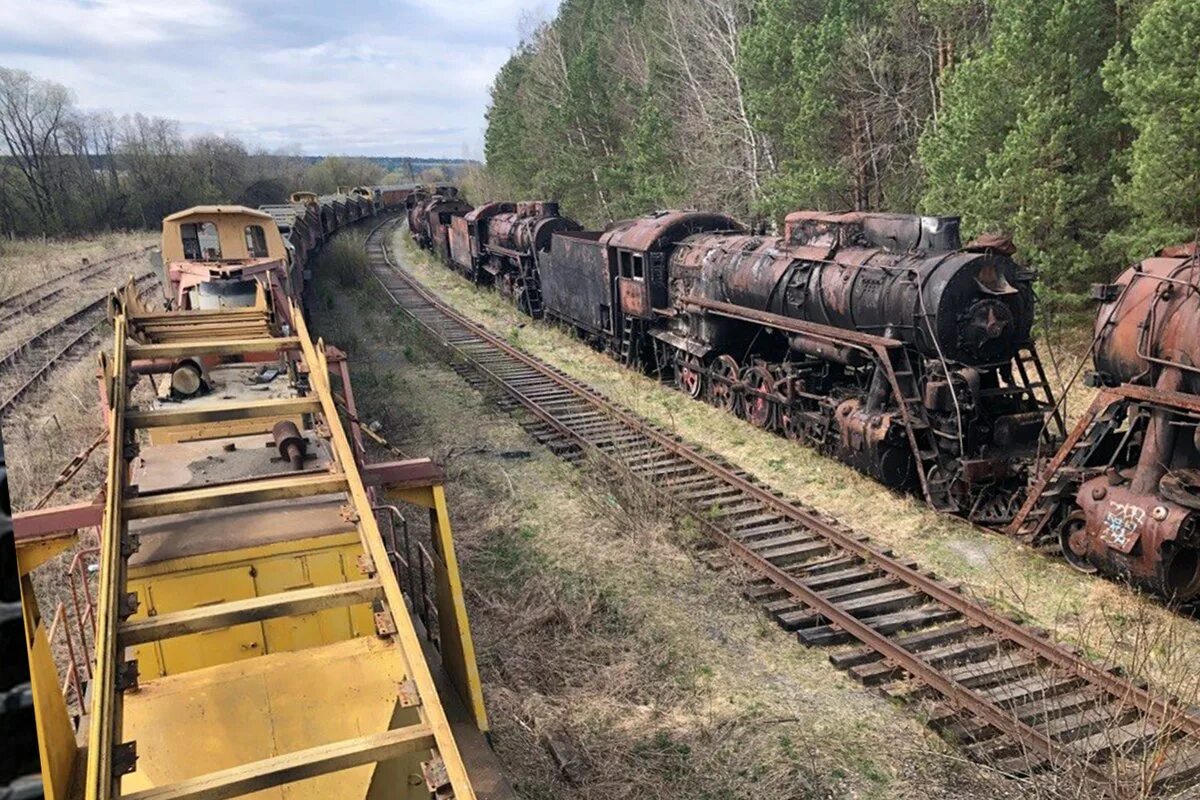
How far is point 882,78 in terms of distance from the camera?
63.5 ft

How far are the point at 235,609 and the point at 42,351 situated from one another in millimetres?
18270

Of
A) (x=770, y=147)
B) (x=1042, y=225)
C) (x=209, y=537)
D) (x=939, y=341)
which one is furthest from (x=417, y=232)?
(x=209, y=537)

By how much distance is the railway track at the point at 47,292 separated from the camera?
2312cm

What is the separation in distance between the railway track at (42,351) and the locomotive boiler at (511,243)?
10210 millimetres

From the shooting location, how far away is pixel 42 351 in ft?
60.0

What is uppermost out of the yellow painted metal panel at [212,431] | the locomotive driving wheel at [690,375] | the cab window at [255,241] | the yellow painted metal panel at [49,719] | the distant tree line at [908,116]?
the distant tree line at [908,116]

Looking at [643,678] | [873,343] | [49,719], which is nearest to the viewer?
[49,719]

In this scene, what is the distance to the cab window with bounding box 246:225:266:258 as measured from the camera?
14.9m

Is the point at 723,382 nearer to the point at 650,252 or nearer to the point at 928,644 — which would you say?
the point at 650,252

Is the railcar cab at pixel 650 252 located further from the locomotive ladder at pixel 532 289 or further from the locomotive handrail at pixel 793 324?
the locomotive ladder at pixel 532 289

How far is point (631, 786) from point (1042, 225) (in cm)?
Result: 1196

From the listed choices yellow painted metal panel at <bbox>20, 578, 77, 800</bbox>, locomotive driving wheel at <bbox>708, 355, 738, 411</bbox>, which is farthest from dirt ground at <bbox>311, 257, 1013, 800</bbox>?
locomotive driving wheel at <bbox>708, 355, 738, 411</bbox>

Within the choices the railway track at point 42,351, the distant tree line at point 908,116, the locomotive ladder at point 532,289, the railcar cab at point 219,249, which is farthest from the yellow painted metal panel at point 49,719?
the locomotive ladder at point 532,289

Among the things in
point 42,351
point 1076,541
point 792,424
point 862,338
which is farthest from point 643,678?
point 42,351
